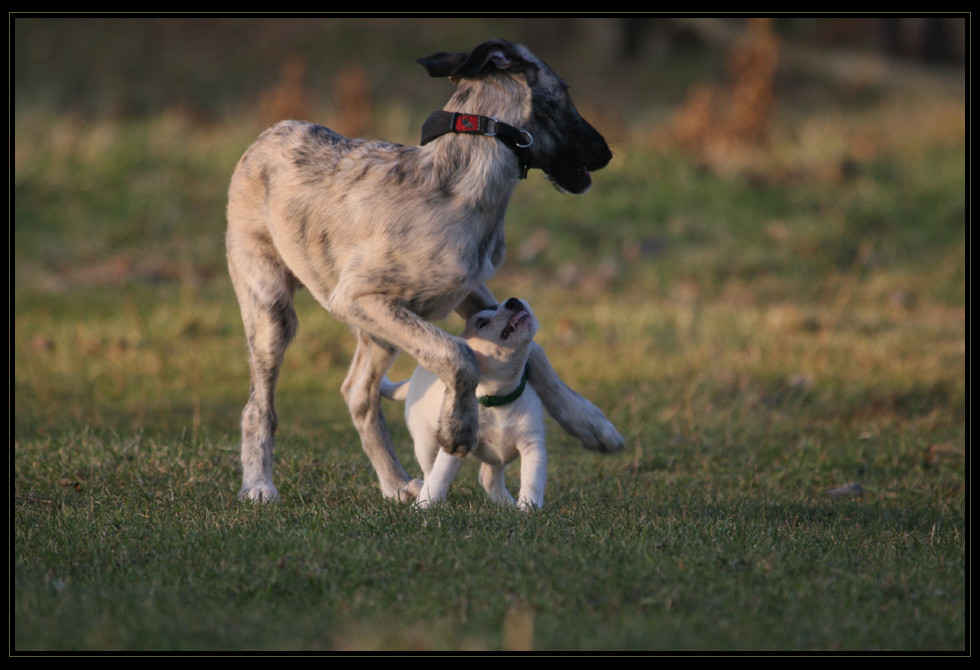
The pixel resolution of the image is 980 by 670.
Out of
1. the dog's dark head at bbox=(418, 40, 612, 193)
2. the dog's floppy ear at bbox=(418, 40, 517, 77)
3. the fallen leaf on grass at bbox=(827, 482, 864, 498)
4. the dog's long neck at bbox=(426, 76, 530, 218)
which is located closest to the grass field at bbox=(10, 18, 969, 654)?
the fallen leaf on grass at bbox=(827, 482, 864, 498)

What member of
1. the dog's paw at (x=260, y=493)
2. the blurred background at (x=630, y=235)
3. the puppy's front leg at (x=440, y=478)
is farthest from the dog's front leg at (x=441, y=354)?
the blurred background at (x=630, y=235)

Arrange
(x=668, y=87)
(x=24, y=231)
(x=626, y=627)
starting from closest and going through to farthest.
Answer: (x=626, y=627)
(x=24, y=231)
(x=668, y=87)

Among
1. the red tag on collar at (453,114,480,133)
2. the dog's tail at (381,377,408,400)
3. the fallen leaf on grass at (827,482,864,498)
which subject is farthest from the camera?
the fallen leaf on grass at (827,482,864,498)

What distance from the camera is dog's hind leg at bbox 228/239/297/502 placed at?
598cm

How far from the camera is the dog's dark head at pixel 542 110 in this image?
536cm

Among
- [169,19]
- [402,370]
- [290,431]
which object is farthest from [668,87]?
[290,431]

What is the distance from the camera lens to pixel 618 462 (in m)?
7.48

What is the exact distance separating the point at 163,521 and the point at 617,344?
5983 millimetres

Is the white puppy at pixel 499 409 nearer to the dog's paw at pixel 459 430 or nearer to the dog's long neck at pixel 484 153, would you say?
the dog's paw at pixel 459 430

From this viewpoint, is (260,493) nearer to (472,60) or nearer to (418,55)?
(472,60)

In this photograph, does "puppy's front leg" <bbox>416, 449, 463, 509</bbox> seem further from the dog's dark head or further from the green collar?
the dog's dark head

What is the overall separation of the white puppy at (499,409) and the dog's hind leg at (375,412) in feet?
1.34

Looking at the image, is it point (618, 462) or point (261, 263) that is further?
point (618, 462)

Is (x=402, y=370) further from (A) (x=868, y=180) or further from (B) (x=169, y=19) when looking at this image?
(B) (x=169, y=19)
